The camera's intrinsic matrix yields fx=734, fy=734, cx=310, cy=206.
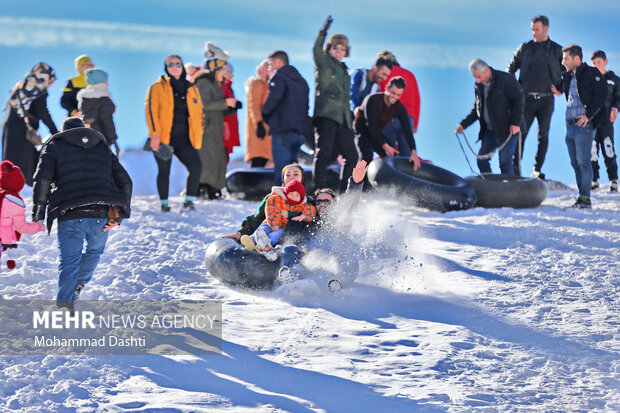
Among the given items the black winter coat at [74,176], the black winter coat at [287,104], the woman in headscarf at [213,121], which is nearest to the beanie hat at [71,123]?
the black winter coat at [74,176]

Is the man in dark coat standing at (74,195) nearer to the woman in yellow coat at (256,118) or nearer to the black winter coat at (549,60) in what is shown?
the woman in yellow coat at (256,118)

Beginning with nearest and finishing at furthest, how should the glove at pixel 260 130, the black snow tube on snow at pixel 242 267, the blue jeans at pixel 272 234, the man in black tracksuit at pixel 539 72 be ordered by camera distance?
the black snow tube on snow at pixel 242 267
the blue jeans at pixel 272 234
the glove at pixel 260 130
the man in black tracksuit at pixel 539 72

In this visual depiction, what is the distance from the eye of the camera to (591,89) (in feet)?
28.1

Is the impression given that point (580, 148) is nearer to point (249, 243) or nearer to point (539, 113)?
point (539, 113)

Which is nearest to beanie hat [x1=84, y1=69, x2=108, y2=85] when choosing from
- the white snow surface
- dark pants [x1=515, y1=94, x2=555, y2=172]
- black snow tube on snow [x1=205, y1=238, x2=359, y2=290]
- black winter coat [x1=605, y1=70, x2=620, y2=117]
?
the white snow surface

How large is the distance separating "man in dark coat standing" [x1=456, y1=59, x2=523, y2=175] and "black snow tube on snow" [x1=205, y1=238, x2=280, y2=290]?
15.3 ft

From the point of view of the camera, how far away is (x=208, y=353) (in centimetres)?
422

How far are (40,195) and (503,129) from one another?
6.31 meters

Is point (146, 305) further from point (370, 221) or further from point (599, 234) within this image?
point (599, 234)

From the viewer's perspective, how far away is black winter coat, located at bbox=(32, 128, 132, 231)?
467cm

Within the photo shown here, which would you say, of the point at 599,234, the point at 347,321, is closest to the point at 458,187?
the point at 599,234

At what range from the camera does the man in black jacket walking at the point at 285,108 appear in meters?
8.31

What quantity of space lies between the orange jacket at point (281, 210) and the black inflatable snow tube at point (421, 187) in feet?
9.89

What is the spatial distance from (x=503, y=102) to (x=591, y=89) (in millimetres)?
1076
